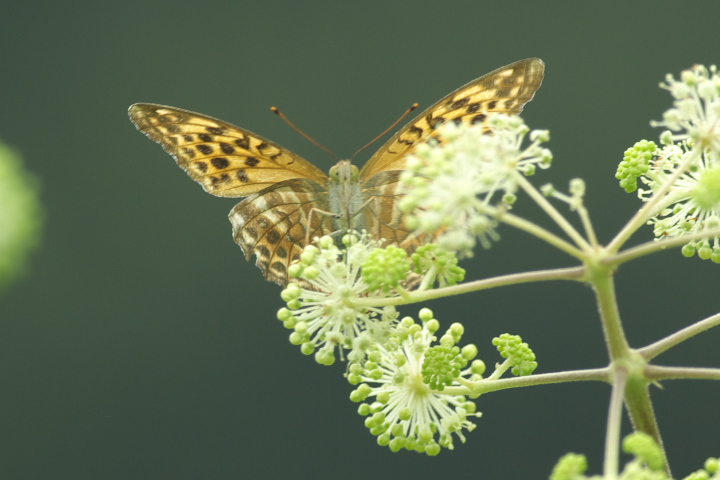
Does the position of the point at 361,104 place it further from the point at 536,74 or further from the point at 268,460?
the point at 536,74

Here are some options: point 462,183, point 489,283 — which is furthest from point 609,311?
point 462,183

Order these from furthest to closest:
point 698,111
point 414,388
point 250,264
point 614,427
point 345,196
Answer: point 250,264 < point 345,196 < point 414,388 < point 698,111 < point 614,427

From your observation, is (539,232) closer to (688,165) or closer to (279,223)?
(688,165)

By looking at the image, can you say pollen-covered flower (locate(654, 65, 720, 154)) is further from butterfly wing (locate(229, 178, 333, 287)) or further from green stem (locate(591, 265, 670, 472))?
butterfly wing (locate(229, 178, 333, 287))

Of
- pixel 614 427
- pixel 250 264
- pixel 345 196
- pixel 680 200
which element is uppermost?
pixel 250 264

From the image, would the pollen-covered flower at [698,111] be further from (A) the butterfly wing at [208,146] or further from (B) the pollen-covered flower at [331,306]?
(A) the butterfly wing at [208,146]

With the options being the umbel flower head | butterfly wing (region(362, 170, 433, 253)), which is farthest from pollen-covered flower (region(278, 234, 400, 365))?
butterfly wing (region(362, 170, 433, 253))

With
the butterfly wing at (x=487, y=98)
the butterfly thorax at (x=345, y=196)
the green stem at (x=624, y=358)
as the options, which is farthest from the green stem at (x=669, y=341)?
the butterfly thorax at (x=345, y=196)
